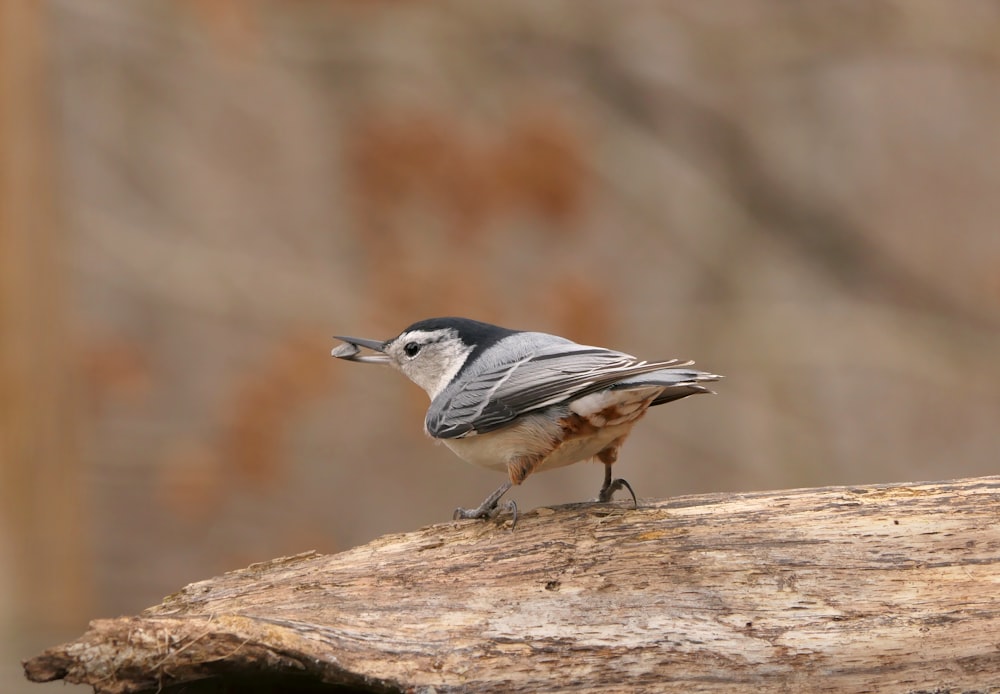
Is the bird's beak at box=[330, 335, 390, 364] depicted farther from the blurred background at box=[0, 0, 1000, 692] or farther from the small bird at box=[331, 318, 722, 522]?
the blurred background at box=[0, 0, 1000, 692]

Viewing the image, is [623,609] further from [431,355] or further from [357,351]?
[357,351]

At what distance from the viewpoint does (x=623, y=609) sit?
8.95ft

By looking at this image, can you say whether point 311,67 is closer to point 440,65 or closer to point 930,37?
point 440,65

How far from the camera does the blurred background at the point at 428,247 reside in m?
5.50

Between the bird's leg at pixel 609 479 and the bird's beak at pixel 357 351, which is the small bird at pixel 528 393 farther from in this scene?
the bird's beak at pixel 357 351

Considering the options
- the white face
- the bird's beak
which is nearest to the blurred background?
the bird's beak

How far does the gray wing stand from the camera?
291 centimetres

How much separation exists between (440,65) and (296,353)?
1.91m

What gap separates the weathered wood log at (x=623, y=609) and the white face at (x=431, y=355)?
2.01 feet

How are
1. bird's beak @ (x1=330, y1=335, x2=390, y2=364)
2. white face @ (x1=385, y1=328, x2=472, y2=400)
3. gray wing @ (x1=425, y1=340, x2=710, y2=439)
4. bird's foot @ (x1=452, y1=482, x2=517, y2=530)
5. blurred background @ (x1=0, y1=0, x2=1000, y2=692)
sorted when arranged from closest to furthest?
1. gray wing @ (x1=425, y1=340, x2=710, y2=439)
2. bird's foot @ (x1=452, y1=482, x2=517, y2=530)
3. white face @ (x1=385, y1=328, x2=472, y2=400)
4. bird's beak @ (x1=330, y1=335, x2=390, y2=364)
5. blurred background @ (x1=0, y1=0, x2=1000, y2=692)

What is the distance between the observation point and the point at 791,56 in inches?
258

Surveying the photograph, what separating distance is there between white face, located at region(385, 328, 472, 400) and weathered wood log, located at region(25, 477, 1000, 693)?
2.01 feet

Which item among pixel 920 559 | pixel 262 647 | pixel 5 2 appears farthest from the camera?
pixel 5 2

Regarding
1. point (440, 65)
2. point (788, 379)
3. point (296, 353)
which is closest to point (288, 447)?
point (296, 353)
